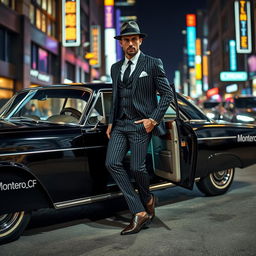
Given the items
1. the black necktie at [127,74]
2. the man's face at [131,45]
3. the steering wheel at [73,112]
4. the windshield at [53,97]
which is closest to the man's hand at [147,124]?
the black necktie at [127,74]

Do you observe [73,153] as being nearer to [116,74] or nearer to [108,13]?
[116,74]

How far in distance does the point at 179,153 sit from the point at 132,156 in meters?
0.51

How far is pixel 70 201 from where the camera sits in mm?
4129

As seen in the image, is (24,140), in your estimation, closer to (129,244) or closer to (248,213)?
(129,244)

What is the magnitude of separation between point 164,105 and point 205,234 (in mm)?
1318

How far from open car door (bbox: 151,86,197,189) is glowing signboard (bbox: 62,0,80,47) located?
23201mm

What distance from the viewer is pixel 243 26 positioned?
35.1 metres

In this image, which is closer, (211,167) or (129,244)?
(129,244)

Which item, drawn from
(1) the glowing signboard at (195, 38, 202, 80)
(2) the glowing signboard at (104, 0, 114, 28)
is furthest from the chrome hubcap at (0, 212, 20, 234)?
(1) the glowing signboard at (195, 38, 202, 80)

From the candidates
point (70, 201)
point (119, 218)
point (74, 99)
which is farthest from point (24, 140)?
point (119, 218)

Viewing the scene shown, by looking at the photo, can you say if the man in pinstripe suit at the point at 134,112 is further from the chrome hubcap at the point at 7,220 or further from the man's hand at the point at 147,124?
the chrome hubcap at the point at 7,220

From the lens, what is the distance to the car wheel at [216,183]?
5789 mm

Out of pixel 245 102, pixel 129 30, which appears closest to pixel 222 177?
pixel 129 30

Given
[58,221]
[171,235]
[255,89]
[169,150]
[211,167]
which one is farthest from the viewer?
[255,89]
